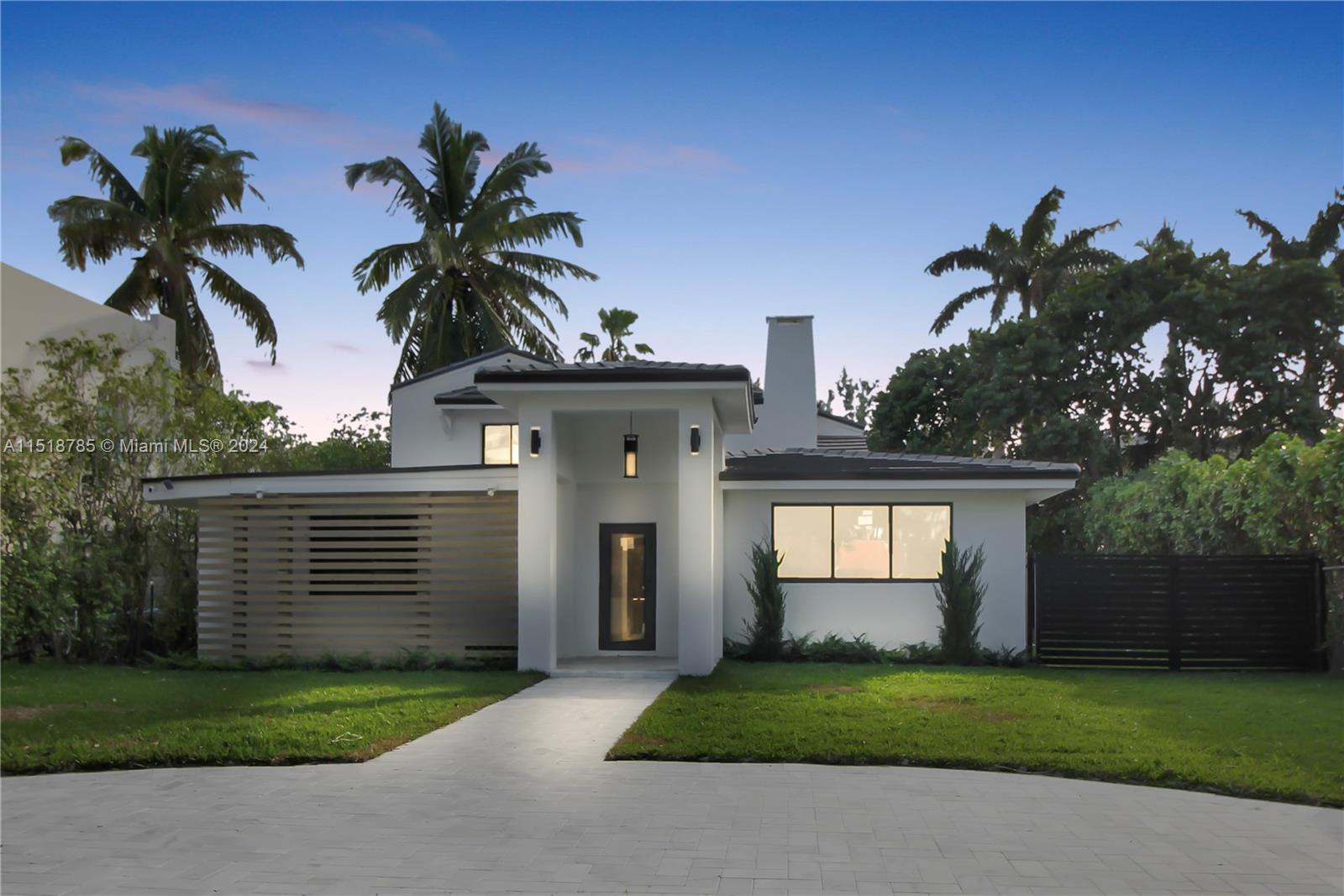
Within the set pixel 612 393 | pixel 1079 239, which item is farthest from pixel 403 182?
pixel 1079 239

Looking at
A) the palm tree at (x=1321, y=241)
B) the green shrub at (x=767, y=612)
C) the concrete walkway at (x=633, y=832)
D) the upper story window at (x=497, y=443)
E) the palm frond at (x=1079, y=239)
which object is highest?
the palm frond at (x=1079, y=239)

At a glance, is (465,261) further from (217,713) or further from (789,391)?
(217,713)

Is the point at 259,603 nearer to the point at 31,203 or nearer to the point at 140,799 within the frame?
the point at 140,799

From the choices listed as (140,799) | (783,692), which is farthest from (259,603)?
(140,799)

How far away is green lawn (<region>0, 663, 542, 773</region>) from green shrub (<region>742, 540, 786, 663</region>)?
3.74 metres

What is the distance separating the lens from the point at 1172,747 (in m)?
9.35

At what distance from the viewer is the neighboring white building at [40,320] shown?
18.4 metres

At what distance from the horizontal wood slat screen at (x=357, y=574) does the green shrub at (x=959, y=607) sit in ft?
20.3

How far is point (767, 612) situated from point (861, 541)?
1.88m

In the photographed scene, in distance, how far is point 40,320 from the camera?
63.2 ft

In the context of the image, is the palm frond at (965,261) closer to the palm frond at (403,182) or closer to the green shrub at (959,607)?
the palm frond at (403,182)

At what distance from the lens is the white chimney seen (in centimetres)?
2417

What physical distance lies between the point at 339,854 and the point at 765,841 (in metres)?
2.35

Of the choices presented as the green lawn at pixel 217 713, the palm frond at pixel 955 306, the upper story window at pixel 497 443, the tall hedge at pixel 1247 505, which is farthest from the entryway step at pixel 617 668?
the palm frond at pixel 955 306
